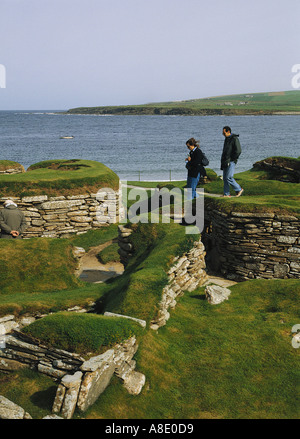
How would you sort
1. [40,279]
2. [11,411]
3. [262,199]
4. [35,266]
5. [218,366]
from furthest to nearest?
[262,199], [35,266], [40,279], [218,366], [11,411]

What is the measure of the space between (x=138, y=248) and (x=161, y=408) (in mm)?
7003

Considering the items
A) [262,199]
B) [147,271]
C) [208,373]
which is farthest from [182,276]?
[262,199]

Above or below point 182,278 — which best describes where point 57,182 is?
above

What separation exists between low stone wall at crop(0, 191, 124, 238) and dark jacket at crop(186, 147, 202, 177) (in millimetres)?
6063

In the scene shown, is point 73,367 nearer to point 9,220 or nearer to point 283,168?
point 9,220

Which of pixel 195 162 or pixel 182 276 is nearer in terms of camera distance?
pixel 182 276

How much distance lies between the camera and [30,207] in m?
18.1

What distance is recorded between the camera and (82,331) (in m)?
7.13

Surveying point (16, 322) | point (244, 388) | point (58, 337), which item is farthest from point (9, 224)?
point (244, 388)

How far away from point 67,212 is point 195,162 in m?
7.21

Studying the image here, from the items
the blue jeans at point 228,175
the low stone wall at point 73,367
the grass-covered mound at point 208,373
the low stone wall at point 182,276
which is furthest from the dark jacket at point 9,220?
the blue jeans at point 228,175

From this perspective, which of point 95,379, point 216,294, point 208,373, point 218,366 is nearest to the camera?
point 95,379

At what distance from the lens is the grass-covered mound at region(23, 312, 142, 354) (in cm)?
698

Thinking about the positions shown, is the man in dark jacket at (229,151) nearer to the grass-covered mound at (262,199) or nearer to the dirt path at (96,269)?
the grass-covered mound at (262,199)
